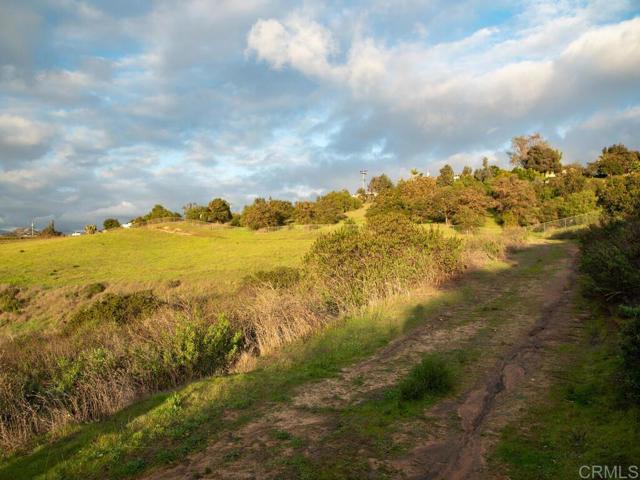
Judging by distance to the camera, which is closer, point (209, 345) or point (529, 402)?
point (529, 402)

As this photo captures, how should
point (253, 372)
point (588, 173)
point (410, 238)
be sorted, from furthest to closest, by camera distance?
point (588, 173) < point (410, 238) < point (253, 372)

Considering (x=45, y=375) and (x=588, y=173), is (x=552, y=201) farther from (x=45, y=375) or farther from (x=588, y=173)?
(x=45, y=375)

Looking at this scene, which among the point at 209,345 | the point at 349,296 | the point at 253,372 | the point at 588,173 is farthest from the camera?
the point at 588,173

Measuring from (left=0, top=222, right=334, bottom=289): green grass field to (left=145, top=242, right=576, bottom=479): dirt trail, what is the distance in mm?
22751

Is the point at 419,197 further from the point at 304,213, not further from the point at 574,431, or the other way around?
the point at 574,431

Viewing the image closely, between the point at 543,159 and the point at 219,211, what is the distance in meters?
72.3

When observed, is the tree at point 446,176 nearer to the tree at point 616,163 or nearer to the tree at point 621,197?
the tree at point 616,163

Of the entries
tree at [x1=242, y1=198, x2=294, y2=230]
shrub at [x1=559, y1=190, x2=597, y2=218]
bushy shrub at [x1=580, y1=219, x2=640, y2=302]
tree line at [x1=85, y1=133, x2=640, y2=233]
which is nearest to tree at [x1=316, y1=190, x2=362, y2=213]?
tree line at [x1=85, y1=133, x2=640, y2=233]

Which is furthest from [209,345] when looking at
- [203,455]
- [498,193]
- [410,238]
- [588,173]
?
[588,173]

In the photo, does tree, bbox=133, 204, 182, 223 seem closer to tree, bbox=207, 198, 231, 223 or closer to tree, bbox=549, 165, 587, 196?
tree, bbox=207, 198, 231, 223

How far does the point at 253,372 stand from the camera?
9133 mm

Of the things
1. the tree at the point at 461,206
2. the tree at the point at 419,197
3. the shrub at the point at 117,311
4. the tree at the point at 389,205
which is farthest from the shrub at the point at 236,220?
the shrub at the point at 117,311

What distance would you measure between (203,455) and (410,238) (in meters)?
15.4

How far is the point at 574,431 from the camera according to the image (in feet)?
16.7
